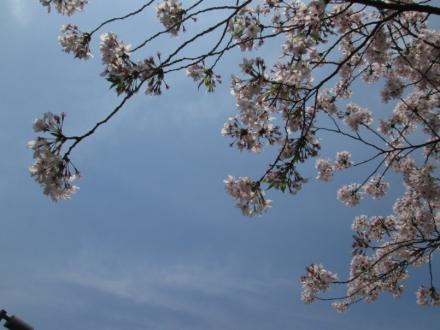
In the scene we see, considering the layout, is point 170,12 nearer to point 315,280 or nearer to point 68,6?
point 68,6

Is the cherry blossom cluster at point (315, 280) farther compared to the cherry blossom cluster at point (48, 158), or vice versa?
the cherry blossom cluster at point (315, 280)

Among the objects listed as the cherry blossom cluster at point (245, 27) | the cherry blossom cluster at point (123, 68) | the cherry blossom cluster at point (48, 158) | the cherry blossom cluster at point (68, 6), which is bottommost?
the cherry blossom cluster at point (48, 158)

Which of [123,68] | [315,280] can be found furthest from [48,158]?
[315,280]

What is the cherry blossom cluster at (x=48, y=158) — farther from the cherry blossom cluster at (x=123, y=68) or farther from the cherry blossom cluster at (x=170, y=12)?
the cherry blossom cluster at (x=170, y=12)

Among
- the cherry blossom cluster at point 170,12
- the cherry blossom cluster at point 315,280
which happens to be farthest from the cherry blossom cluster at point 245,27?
the cherry blossom cluster at point 315,280

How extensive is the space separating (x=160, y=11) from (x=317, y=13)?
2.23 meters

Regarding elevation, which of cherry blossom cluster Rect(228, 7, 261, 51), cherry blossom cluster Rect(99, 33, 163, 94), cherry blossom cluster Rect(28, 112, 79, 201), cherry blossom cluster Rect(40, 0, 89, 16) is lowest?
cherry blossom cluster Rect(28, 112, 79, 201)

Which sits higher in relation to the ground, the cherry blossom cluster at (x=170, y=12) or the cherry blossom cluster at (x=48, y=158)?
the cherry blossom cluster at (x=170, y=12)

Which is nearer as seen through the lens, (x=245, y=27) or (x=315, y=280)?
(x=245, y=27)

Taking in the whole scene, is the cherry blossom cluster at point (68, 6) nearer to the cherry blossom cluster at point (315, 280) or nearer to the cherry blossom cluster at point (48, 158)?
the cherry blossom cluster at point (48, 158)

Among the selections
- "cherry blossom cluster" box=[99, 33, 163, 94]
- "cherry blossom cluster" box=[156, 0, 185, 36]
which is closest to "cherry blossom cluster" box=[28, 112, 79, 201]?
"cherry blossom cluster" box=[99, 33, 163, 94]

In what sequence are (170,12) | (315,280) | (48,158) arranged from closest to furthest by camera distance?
1. (48,158)
2. (170,12)
3. (315,280)

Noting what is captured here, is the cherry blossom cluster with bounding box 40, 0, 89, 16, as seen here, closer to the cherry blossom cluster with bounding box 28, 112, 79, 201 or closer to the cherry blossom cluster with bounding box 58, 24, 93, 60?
the cherry blossom cluster with bounding box 58, 24, 93, 60

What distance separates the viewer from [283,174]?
17.6 feet
